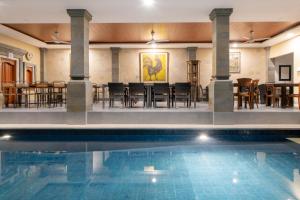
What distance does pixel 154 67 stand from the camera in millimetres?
15711

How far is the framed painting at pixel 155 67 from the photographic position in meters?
15.7

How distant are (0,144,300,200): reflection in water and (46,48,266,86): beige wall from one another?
1022cm

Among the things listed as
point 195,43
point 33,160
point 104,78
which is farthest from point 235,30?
point 33,160

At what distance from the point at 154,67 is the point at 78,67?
7.52m

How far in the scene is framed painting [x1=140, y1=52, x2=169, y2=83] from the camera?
51.4ft

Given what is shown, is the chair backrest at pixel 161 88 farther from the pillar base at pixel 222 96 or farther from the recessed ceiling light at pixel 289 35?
the recessed ceiling light at pixel 289 35

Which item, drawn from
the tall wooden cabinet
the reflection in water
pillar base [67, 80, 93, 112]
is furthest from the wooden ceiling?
the reflection in water

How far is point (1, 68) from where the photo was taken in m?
11.8

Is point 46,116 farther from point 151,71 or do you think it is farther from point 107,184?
point 151,71

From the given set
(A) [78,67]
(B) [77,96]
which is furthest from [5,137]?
(A) [78,67]

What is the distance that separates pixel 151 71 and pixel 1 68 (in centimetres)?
680

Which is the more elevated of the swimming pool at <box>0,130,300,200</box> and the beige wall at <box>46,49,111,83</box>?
the beige wall at <box>46,49,111,83</box>

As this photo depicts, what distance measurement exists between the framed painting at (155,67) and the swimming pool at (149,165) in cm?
894

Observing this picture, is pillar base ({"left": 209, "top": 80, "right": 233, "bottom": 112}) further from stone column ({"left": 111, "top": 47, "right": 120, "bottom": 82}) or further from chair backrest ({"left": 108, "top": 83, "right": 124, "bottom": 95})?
stone column ({"left": 111, "top": 47, "right": 120, "bottom": 82})
